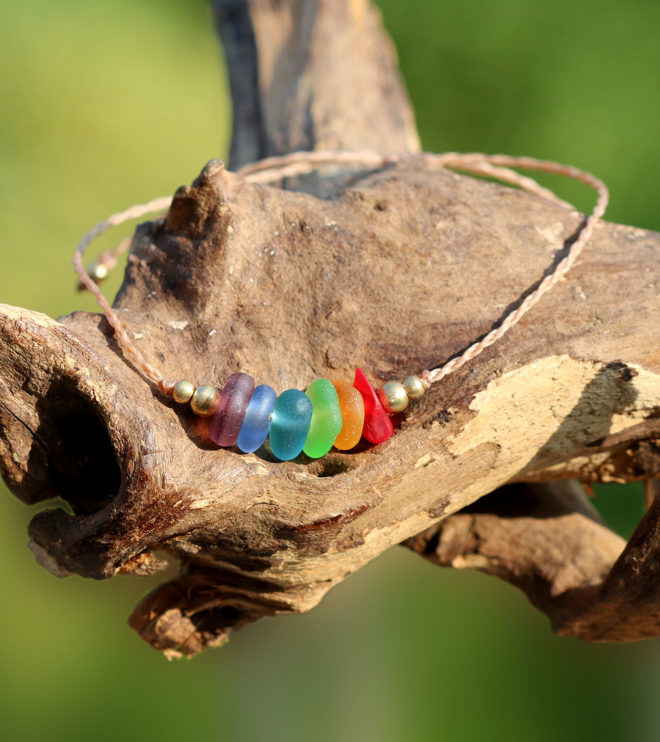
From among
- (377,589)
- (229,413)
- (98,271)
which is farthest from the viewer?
(377,589)

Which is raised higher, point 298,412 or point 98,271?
point 98,271

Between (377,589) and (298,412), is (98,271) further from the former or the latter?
(377,589)

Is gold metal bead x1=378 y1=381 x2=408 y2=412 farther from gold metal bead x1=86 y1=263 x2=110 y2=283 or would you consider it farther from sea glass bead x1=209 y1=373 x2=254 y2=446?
gold metal bead x1=86 y1=263 x2=110 y2=283

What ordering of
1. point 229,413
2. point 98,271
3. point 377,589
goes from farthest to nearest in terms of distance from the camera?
1. point 377,589
2. point 98,271
3. point 229,413

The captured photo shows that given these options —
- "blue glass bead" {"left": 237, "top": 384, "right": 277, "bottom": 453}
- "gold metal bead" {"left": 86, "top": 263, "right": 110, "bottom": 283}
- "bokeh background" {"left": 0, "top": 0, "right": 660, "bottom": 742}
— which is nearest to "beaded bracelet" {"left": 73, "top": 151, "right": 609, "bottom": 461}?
"blue glass bead" {"left": 237, "top": 384, "right": 277, "bottom": 453}

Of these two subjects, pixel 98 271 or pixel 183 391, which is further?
pixel 98 271

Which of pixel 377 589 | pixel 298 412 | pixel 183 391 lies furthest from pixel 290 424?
pixel 377 589

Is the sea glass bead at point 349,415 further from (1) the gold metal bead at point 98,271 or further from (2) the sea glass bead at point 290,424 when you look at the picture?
(1) the gold metal bead at point 98,271
